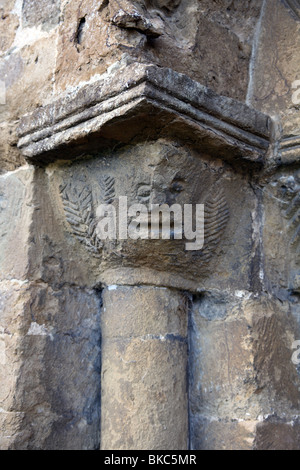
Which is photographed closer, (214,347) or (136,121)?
(136,121)

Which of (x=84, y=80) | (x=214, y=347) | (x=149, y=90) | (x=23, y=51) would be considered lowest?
(x=214, y=347)

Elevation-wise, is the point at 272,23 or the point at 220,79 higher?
the point at 272,23

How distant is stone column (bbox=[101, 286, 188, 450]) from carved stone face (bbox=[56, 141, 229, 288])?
4.4 inches

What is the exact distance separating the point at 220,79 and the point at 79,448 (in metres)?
1.32

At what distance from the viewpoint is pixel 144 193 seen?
171 cm

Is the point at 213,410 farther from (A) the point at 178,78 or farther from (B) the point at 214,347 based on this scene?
(A) the point at 178,78

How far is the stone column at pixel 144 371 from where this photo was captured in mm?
1677

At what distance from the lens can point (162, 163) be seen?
167cm

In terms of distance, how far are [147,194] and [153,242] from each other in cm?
16

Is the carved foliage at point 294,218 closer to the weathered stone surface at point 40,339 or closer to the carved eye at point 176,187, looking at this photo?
the carved eye at point 176,187

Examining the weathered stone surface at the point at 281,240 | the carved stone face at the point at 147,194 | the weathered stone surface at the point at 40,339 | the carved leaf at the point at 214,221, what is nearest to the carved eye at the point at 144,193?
the carved stone face at the point at 147,194

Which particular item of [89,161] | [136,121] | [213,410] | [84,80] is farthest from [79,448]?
[84,80]

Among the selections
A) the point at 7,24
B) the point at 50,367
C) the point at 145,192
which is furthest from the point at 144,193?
the point at 7,24

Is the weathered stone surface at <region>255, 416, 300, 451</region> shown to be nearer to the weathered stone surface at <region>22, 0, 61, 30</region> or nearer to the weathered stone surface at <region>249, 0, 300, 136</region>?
the weathered stone surface at <region>249, 0, 300, 136</region>
